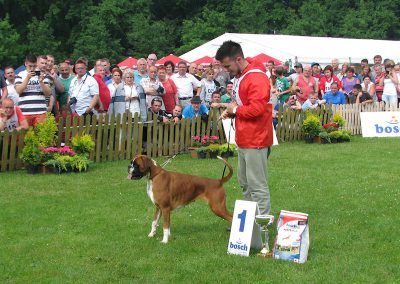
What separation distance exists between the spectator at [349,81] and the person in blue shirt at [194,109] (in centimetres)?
627

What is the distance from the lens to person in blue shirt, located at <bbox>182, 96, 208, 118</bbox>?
48.0ft

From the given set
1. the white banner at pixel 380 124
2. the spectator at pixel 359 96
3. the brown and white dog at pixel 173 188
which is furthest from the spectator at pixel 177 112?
the brown and white dog at pixel 173 188

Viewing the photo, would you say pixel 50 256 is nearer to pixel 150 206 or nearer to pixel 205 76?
pixel 150 206

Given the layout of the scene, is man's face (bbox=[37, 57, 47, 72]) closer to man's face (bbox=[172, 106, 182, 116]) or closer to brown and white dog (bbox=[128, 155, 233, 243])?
man's face (bbox=[172, 106, 182, 116])

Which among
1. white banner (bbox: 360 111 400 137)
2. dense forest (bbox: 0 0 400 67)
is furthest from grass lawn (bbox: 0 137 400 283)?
dense forest (bbox: 0 0 400 67)

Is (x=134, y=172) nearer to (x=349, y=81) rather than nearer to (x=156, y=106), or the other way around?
(x=156, y=106)

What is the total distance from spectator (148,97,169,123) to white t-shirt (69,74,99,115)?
4.74 ft

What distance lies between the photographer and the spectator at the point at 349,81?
1944cm

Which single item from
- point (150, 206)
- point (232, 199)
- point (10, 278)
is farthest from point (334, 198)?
point (10, 278)

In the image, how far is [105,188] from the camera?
10523mm

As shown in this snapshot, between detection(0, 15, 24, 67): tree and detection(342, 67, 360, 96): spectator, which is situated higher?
detection(0, 15, 24, 67): tree

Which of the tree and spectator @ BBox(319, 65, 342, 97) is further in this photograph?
the tree

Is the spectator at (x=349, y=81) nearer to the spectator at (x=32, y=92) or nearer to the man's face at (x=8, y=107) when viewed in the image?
the spectator at (x=32, y=92)

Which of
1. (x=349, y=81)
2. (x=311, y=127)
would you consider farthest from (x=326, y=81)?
(x=311, y=127)
